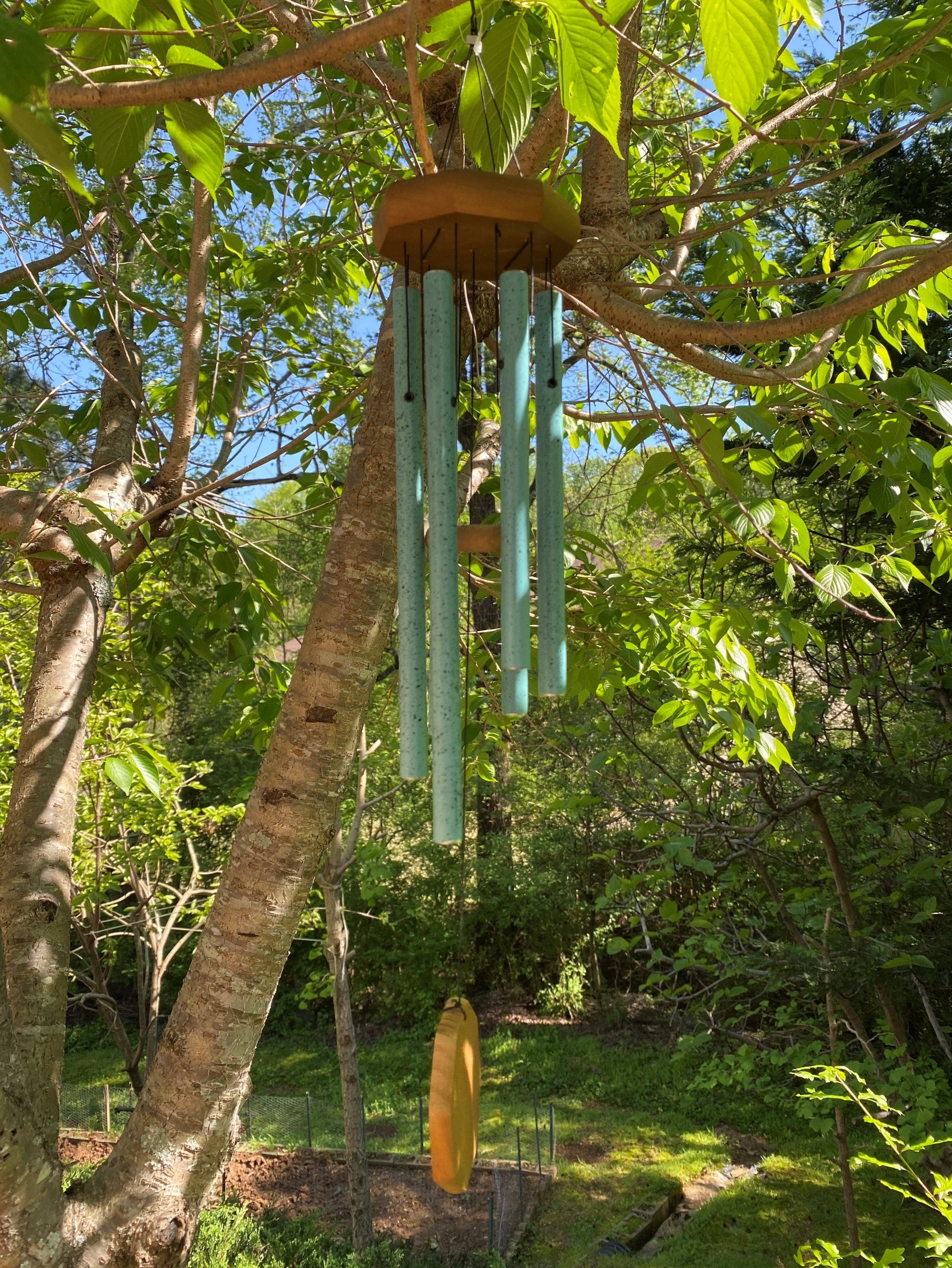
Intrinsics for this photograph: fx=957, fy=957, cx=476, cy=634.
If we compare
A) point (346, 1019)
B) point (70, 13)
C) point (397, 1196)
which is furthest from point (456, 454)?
point (397, 1196)

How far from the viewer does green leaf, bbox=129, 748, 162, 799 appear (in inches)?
76.3

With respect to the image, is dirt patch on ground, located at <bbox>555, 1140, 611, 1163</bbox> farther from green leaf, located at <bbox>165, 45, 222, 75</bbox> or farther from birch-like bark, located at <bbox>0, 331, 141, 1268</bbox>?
green leaf, located at <bbox>165, 45, 222, 75</bbox>

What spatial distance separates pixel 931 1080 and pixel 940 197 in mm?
4060

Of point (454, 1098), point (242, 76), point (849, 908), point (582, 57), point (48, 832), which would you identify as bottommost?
point (454, 1098)

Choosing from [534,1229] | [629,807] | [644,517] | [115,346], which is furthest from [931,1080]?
[644,517]

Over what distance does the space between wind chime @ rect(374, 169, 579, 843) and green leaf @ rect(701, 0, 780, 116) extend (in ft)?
1.52

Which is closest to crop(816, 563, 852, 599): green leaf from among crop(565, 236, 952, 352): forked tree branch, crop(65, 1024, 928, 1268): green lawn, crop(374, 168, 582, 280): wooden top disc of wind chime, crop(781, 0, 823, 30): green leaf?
crop(565, 236, 952, 352): forked tree branch

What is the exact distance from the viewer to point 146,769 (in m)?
1.98

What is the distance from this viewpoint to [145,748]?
81.0 inches

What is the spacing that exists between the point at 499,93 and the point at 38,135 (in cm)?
89

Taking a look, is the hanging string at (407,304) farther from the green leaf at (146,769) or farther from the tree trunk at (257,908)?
the green leaf at (146,769)

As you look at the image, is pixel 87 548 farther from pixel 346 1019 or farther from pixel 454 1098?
pixel 346 1019

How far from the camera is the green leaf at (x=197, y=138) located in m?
1.00

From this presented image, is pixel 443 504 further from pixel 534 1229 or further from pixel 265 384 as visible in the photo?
pixel 534 1229
